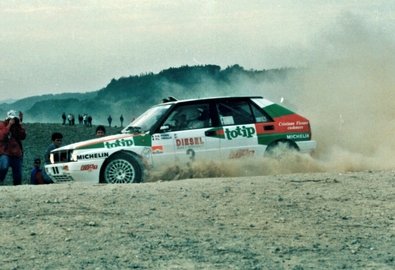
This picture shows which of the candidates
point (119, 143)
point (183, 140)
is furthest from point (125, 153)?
point (183, 140)

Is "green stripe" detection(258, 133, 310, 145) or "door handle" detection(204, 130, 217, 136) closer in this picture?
"door handle" detection(204, 130, 217, 136)

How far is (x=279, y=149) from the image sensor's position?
46.5 feet

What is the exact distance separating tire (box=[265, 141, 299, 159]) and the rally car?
2 cm

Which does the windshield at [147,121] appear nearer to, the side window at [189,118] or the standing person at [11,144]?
the side window at [189,118]

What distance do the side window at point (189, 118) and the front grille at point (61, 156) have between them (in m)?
1.75

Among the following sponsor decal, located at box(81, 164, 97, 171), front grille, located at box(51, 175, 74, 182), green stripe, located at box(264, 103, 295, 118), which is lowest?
front grille, located at box(51, 175, 74, 182)

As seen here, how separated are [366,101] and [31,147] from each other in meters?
27.8

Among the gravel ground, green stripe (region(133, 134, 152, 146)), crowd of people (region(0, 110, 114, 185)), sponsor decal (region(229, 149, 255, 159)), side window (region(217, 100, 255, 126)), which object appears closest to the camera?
the gravel ground

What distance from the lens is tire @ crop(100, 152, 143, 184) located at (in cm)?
1335

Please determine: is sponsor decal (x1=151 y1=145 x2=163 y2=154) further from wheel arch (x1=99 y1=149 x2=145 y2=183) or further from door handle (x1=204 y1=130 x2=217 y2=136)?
door handle (x1=204 y1=130 x2=217 y2=136)

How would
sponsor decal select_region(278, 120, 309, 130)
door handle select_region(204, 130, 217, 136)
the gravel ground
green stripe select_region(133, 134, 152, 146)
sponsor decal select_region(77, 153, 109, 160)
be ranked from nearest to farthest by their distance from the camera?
the gravel ground, sponsor decal select_region(77, 153, 109, 160), green stripe select_region(133, 134, 152, 146), door handle select_region(204, 130, 217, 136), sponsor decal select_region(278, 120, 309, 130)

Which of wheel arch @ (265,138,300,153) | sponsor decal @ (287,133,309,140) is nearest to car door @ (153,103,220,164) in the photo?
wheel arch @ (265,138,300,153)

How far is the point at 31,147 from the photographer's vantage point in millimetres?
51594

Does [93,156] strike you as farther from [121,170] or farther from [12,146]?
[12,146]
